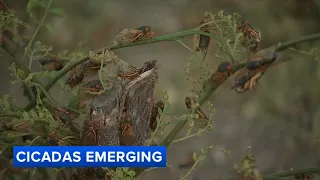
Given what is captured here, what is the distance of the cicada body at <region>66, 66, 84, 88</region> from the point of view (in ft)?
1.96

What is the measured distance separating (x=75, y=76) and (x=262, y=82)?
38.1 inches

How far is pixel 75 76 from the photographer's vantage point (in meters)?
0.61

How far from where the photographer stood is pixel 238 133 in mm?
1440

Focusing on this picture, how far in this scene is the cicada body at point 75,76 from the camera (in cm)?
60

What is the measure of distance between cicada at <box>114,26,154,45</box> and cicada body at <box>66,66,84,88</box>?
65 millimetres

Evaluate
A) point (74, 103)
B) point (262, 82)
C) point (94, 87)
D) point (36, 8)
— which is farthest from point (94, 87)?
point (262, 82)

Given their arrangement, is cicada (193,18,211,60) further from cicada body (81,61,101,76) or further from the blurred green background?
the blurred green background

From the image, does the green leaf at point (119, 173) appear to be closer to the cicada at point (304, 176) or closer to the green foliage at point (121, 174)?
the green foliage at point (121, 174)

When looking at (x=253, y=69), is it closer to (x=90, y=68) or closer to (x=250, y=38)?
(x=250, y=38)

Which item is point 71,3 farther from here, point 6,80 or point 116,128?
point 116,128

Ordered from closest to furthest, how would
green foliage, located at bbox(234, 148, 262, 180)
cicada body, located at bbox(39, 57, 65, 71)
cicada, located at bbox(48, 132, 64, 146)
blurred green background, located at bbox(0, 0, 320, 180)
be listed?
1. green foliage, located at bbox(234, 148, 262, 180)
2. cicada, located at bbox(48, 132, 64, 146)
3. cicada body, located at bbox(39, 57, 65, 71)
4. blurred green background, located at bbox(0, 0, 320, 180)

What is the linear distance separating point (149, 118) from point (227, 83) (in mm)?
119

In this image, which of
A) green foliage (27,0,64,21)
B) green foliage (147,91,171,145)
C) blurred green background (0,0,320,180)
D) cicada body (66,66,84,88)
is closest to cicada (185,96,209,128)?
green foliage (147,91,171,145)

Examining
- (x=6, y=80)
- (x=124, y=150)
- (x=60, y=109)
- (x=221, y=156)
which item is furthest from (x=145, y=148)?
(x=221, y=156)
